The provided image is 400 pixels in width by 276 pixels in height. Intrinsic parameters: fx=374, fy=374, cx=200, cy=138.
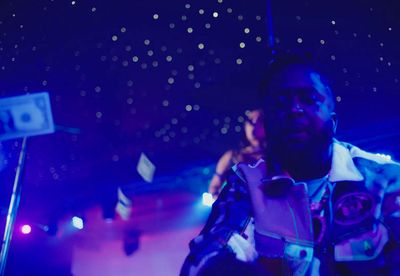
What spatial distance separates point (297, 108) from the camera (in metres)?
1.29

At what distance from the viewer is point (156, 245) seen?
753 centimetres

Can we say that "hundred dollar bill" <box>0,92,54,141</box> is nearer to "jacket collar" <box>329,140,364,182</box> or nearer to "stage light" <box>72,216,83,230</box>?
"jacket collar" <box>329,140,364,182</box>

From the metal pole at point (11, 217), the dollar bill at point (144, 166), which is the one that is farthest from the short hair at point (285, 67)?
the dollar bill at point (144, 166)

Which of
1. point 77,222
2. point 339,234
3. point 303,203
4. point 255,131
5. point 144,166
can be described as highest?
point 144,166

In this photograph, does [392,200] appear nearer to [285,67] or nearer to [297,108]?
[297,108]

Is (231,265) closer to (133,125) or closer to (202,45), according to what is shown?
(202,45)

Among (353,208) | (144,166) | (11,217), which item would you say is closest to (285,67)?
(353,208)

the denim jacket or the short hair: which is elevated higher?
the short hair

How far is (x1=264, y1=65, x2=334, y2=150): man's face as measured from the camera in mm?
1287

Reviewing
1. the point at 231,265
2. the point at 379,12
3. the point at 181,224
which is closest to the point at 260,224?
the point at 231,265

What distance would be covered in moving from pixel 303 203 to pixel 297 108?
32cm

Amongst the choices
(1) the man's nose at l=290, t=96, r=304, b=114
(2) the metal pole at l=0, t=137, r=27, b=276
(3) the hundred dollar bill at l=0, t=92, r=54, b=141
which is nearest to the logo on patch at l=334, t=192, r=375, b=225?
(1) the man's nose at l=290, t=96, r=304, b=114

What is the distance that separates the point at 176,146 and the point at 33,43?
252 cm

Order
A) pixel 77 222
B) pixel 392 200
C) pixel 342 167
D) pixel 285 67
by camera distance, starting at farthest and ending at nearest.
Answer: pixel 77 222
pixel 285 67
pixel 342 167
pixel 392 200
